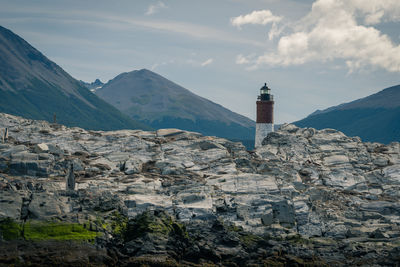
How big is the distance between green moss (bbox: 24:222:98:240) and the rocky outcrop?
0.89 m

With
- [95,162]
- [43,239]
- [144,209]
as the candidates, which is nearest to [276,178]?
[144,209]

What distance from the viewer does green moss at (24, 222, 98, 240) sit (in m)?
42.1

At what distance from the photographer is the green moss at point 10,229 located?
41.3 metres

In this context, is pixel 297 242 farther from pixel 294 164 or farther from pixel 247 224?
pixel 294 164

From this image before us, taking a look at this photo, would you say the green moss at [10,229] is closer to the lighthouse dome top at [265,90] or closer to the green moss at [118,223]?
the green moss at [118,223]

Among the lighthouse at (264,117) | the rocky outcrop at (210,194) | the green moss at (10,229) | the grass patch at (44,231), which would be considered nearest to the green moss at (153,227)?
the rocky outcrop at (210,194)

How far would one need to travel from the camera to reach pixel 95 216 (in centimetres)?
4703

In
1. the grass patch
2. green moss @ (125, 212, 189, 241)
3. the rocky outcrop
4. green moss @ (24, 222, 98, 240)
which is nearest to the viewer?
the grass patch

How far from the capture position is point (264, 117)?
9744cm

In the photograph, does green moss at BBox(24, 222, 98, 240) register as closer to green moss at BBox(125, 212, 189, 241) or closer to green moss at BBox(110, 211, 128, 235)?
green moss at BBox(110, 211, 128, 235)

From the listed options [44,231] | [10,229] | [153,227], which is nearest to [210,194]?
[153,227]

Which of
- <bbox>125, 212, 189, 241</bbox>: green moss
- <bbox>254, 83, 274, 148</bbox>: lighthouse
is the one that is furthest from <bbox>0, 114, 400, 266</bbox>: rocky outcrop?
<bbox>254, 83, 274, 148</bbox>: lighthouse

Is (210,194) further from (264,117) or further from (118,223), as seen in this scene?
(264,117)

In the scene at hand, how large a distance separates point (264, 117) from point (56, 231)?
61.7 m
